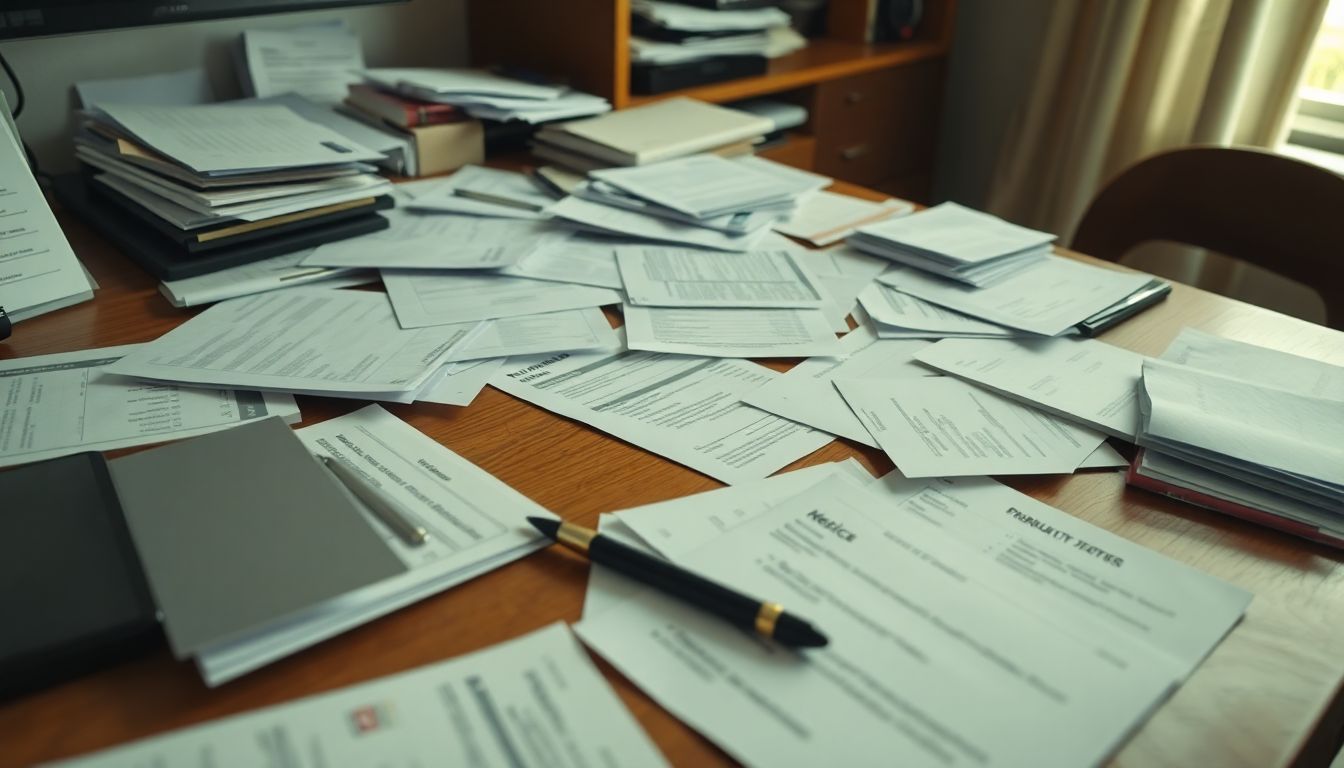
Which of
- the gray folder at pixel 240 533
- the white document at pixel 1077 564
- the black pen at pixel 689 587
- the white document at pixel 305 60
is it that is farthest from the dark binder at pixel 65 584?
the white document at pixel 305 60

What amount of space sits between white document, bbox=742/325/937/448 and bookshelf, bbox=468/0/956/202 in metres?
0.75

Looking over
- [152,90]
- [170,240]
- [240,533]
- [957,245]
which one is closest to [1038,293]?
[957,245]

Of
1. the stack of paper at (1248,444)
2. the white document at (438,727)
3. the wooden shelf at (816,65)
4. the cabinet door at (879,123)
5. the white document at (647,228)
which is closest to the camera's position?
the white document at (438,727)

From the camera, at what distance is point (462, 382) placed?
819 millimetres

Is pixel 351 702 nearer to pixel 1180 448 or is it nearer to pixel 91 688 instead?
pixel 91 688

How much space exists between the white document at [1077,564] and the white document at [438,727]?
249 millimetres

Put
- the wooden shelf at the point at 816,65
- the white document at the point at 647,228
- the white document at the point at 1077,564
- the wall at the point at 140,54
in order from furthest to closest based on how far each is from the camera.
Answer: the wooden shelf at the point at 816,65 < the wall at the point at 140,54 < the white document at the point at 647,228 < the white document at the point at 1077,564

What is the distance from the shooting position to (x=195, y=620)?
0.52 metres

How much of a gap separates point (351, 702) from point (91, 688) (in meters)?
0.14

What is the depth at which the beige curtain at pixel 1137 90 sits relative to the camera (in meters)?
1.68

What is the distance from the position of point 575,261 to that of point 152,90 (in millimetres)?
714

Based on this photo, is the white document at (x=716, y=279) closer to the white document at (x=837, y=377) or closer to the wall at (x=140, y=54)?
the white document at (x=837, y=377)

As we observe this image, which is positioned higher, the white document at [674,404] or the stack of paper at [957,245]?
the stack of paper at [957,245]

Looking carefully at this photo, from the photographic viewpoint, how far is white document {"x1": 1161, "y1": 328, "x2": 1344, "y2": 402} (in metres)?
0.83
